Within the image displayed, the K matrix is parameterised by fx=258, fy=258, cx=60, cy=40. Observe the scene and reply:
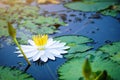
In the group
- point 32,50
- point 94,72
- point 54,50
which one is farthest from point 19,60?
point 94,72

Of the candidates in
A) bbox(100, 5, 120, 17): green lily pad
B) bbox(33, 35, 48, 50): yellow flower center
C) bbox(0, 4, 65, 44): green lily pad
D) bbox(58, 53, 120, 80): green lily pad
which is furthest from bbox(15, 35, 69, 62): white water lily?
bbox(100, 5, 120, 17): green lily pad

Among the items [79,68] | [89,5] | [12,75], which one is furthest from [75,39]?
[89,5]

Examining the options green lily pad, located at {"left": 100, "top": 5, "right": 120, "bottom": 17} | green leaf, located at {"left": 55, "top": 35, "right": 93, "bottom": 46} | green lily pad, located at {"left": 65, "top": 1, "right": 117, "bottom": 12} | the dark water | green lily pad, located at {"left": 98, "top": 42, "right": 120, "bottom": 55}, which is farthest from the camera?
green lily pad, located at {"left": 65, "top": 1, "right": 117, "bottom": 12}

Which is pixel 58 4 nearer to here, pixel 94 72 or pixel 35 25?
pixel 35 25

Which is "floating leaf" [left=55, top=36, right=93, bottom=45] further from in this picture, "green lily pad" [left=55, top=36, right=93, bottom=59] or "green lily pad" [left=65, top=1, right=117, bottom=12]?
"green lily pad" [left=65, top=1, right=117, bottom=12]

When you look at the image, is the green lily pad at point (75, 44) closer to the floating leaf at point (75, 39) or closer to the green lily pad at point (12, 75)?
the floating leaf at point (75, 39)

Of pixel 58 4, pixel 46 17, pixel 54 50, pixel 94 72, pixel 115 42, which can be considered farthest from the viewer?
pixel 58 4
